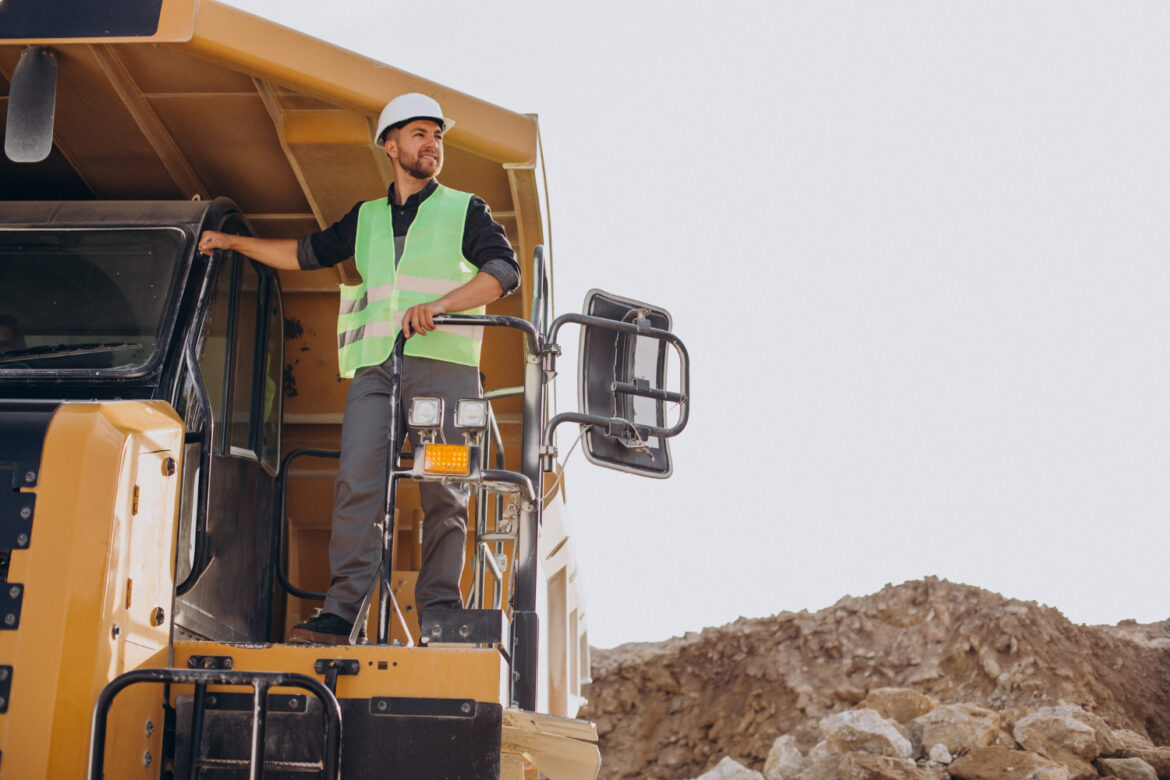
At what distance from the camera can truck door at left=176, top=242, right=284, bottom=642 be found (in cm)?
416

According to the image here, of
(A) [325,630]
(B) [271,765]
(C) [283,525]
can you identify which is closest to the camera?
→ (B) [271,765]

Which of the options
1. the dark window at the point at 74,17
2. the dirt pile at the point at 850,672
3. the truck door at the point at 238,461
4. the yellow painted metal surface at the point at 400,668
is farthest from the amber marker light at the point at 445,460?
the dirt pile at the point at 850,672

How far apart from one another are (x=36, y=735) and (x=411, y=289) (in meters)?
1.82

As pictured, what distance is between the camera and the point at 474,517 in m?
5.41

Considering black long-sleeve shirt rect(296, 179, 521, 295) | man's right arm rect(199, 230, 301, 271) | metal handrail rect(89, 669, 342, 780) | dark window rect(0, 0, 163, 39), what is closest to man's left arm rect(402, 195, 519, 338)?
black long-sleeve shirt rect(296, 179, 521, 295)

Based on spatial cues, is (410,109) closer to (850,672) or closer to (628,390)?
(628,390)

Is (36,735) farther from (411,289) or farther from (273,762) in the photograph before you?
(411,289)

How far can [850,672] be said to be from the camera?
16000mm

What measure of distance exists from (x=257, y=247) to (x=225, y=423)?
61 centimetres

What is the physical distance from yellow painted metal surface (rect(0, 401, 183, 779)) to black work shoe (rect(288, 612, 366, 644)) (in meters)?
0.54

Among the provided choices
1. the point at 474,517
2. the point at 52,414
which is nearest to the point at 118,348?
the point at 52,414

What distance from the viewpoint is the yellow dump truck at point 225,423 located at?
123 inches

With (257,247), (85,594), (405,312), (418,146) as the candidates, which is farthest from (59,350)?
(418,146)

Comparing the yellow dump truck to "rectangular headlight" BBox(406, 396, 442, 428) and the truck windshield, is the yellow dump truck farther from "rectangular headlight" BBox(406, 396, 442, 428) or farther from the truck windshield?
"rectangular headlight" BBox(406, 396, 442, 428)
